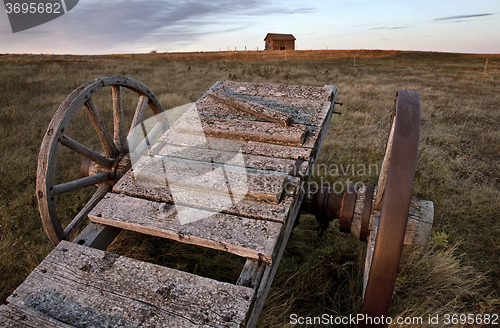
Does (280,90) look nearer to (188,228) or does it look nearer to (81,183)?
(188,228)

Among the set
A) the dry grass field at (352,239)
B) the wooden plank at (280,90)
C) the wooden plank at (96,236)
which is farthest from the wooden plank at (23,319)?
the wooden plank at (280,90)

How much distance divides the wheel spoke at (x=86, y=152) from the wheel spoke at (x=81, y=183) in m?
0.10

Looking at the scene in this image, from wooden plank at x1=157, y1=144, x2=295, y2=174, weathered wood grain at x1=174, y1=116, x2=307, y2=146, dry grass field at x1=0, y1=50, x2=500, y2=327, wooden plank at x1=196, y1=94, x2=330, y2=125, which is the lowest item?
dry grass field at x1=0, y1=50, x2=500, y2=327

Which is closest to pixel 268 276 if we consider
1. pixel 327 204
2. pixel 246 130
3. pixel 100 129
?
pixel 327 204

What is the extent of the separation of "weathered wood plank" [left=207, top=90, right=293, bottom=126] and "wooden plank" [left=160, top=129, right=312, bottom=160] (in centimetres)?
25

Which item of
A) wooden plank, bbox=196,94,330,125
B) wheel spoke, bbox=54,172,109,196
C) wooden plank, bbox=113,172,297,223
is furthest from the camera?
wooden plank, bbox=196,94,330,125

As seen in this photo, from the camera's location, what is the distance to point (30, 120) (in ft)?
17.7

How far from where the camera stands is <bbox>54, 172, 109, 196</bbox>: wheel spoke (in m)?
2.05

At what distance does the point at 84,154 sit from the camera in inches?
88.8

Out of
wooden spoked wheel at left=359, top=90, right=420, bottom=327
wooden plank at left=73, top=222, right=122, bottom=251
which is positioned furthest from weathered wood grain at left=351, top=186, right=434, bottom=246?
wooden plank at left=73, top=222, right=122, bottom=251

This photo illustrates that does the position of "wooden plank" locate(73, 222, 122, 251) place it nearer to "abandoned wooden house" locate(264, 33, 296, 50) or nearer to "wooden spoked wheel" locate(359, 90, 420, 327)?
"wooden spoked wheel" locate(359, 90, 420, 327)

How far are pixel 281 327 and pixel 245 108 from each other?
1701mm

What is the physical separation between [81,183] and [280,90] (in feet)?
6.53

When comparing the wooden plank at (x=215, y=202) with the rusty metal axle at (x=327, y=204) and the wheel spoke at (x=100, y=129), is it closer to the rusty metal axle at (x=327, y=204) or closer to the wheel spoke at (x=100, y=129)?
the rusty metal axle at (x=327, y=204)
